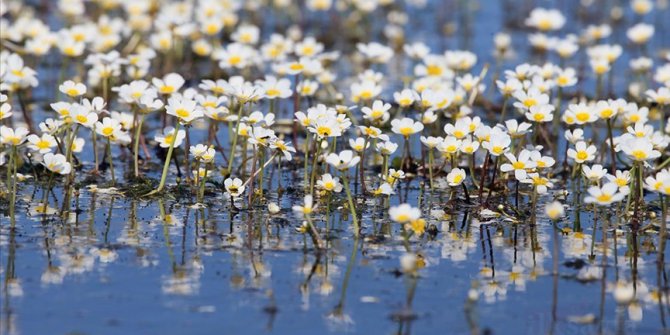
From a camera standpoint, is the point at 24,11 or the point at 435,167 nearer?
the point at 435,167

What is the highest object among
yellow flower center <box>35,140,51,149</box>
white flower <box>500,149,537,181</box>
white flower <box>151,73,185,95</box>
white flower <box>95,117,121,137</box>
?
white flower <box>151,73,185,95</box>

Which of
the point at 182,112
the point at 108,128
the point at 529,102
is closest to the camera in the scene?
the point at 182,112

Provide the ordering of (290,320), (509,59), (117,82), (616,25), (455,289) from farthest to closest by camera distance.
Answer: (616,25) < (509,59) < (117,82) < (455,289) < (290,320)

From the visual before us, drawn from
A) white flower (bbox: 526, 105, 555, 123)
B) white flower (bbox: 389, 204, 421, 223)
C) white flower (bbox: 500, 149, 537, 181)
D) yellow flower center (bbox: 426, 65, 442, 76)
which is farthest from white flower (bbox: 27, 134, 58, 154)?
yellow flower center (bbox: 426, 65, 442, 76)

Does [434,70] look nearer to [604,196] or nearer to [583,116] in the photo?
[583,116]

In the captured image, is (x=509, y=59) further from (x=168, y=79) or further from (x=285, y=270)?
(x=285, y=270)

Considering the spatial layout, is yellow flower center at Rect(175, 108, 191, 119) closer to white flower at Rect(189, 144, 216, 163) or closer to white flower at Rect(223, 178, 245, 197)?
white flower at Rect(189, 144, 216, 163)

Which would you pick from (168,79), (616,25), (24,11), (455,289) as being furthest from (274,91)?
(616,25)

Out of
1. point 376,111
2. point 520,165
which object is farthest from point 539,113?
point 376,111
